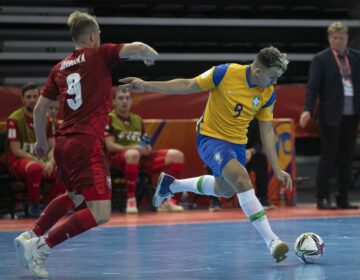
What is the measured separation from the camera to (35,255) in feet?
17.4

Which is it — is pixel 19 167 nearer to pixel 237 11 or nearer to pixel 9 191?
pixel 9 191

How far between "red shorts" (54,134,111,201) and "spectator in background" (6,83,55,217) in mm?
4190

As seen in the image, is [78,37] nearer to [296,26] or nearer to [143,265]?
[143,265]

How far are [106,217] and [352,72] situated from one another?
575 centimetres

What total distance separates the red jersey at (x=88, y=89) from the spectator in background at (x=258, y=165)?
512 cm

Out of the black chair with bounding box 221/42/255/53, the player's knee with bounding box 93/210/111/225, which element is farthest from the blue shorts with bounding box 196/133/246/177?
the black chair with bounding box 221/42/255/53

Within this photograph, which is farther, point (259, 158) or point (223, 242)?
point (259, 158)

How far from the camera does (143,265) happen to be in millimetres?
5648

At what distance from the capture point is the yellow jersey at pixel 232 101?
6316 mm

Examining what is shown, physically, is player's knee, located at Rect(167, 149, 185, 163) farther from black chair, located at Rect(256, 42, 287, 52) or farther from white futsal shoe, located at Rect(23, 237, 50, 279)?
black chair, located at Rect(256, 42, 287, 52)

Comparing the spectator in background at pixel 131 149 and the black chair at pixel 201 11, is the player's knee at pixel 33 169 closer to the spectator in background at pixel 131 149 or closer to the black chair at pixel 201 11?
the spectator in background at pixel 131 149

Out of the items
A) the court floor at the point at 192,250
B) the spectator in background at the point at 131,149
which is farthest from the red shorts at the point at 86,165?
the spectator in background at the point at 131,149

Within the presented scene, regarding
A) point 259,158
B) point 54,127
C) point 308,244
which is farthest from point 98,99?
point 259,158

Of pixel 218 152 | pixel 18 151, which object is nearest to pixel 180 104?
pixel 18 151
